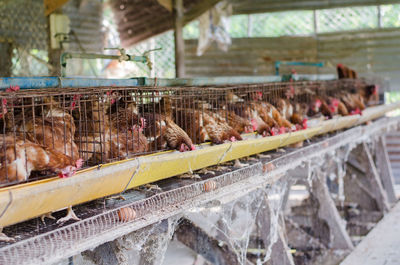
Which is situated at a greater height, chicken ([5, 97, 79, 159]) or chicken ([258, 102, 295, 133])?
chicken ([5, 97, 79, 159])

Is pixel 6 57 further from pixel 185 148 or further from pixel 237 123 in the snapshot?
pixel 185 148

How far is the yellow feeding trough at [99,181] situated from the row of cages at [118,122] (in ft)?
0.24

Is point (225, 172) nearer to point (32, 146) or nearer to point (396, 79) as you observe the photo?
point (32, 146)

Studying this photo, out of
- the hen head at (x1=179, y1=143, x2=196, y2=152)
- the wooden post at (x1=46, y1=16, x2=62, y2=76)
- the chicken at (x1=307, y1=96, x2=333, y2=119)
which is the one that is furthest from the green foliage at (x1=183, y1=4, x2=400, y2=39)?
the hen head at (x1=179, y1=143, x2=196, y2=152)

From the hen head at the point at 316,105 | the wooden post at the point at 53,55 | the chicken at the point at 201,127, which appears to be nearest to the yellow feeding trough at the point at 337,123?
the hen head at the point at 316,105

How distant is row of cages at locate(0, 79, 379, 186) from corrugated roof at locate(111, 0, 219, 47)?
285cm

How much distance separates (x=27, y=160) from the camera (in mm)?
2145

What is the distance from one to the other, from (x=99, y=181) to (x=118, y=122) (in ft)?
2.11

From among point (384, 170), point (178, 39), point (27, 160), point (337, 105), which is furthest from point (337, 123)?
point (27, 160)

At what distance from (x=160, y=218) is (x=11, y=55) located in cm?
466

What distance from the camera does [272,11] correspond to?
10375 mm

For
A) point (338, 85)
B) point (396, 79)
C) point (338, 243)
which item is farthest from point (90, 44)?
point (396, 79)

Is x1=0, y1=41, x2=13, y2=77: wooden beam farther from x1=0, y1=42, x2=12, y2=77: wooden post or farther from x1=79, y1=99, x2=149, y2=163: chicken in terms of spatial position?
x1=79, y1=99, x2=149, y2=163: chicken

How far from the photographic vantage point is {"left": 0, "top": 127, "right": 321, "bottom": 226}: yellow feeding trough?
1.96 meters
